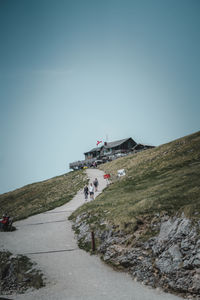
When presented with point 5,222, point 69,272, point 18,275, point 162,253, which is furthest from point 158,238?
point 5,222

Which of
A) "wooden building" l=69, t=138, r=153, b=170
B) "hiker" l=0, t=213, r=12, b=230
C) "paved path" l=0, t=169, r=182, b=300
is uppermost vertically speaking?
"wooden building" l=69, t=138, r=153, b=170

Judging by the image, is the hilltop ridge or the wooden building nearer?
the hilltop ridge

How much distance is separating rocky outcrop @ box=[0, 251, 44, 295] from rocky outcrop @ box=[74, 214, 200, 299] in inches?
174

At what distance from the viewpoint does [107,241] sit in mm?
13750

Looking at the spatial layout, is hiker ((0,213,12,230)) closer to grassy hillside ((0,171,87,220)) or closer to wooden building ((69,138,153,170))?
grassy hillside ((0,171,87,220))

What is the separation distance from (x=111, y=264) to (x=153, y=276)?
2.92 m

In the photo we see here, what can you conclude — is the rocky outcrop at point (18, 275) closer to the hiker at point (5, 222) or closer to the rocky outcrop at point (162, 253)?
the rocky outcrop at point (162, 253)

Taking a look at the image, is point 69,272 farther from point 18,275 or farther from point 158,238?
point 158,238

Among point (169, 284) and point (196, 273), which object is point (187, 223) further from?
point (169, 284)

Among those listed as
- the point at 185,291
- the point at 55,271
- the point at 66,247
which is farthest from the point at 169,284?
the point at 66,247

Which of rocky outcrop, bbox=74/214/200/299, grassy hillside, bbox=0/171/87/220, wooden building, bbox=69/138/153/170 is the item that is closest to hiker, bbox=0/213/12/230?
grassy hillside, bbox=0/171/87/220

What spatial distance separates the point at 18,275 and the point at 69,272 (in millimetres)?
3007

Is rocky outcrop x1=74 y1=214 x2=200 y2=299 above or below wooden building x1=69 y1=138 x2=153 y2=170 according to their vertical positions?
below

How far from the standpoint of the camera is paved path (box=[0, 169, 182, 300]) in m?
9.66
